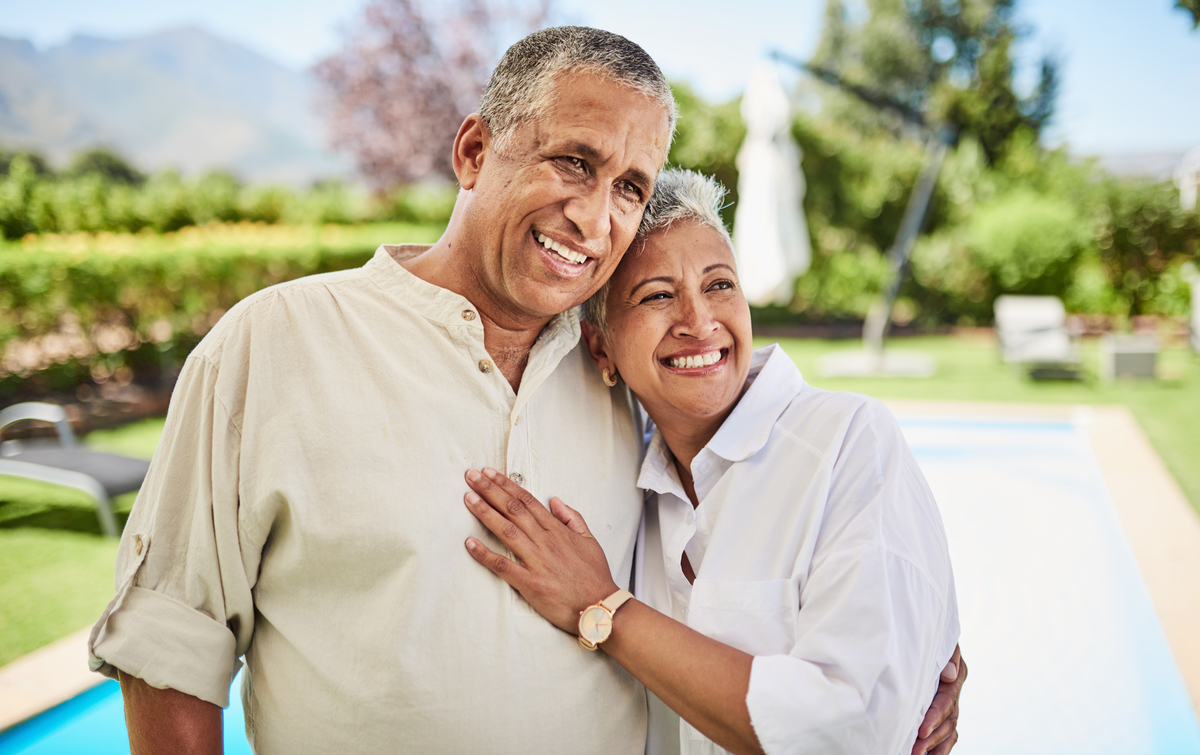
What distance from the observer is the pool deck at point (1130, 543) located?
3.43 m

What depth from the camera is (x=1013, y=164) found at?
16797mm

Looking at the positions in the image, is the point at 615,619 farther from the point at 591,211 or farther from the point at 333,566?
the point at 591,211

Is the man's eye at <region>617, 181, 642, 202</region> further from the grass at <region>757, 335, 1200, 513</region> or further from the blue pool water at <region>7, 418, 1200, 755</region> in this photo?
the grass at <region>757, 335, 1200, 513</region>

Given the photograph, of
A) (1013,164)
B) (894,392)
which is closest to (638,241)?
(894,392)

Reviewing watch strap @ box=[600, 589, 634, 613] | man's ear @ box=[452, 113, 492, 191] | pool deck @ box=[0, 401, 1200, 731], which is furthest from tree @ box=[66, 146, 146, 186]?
watch strap @ box=[600, 589, 634, 613]

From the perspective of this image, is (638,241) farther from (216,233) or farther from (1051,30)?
(1051,30)

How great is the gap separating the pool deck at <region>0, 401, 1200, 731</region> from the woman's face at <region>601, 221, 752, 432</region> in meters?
3.00

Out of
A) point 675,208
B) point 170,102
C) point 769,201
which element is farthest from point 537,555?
point 170,102

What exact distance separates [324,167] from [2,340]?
267 feet

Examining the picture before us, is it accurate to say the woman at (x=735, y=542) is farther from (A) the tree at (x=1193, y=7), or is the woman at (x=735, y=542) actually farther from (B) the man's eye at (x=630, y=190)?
(A) the tree at (x=1193, y=7)

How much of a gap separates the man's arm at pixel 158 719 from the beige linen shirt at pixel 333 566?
42mm

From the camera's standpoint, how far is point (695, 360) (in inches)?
70.4

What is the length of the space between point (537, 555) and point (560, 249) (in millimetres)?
640

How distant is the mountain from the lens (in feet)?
157
